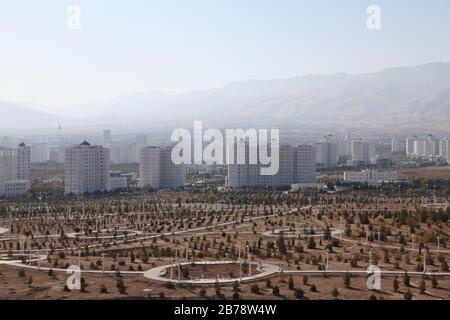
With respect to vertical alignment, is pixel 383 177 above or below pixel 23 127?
below

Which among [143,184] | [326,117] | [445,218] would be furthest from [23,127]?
[445,218]

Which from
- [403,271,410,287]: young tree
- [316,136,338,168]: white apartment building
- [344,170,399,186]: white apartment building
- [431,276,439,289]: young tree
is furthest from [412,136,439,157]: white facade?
[403,271,410,287]: young tree

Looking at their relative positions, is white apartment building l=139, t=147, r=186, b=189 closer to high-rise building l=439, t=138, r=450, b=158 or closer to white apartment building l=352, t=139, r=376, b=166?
white apartment building l=352, t=139, r=376, b=166

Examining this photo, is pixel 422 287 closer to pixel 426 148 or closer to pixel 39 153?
pixel 39 153

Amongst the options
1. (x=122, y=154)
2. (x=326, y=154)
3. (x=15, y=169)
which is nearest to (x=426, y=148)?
(x=326, y=154)

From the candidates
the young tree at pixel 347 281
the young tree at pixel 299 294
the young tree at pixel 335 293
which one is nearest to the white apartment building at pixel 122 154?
the young tree at pixel 347 281
